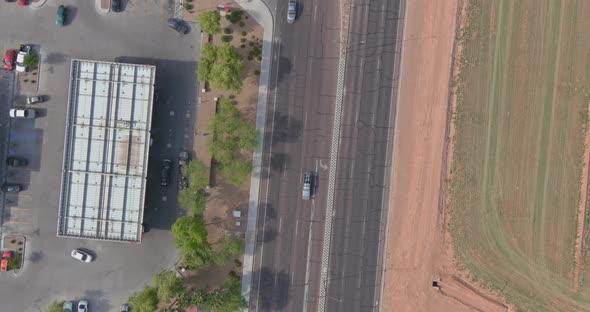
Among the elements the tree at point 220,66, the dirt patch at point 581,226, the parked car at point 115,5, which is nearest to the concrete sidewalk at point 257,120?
the tree at point 220,66

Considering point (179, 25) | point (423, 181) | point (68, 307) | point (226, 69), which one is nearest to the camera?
point (226, 69)

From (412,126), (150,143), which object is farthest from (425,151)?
(150,143)

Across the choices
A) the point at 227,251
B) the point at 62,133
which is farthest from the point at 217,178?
the point at 62,133

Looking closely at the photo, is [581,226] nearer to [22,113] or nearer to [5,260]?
[22,113]

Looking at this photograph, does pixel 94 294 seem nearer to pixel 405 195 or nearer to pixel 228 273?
pixel 228 273

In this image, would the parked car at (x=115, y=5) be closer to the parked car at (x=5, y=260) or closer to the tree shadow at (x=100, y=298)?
the parked car at (x=5, y=260)

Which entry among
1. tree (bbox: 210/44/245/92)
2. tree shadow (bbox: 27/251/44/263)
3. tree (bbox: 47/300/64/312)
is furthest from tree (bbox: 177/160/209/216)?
tree shadow (bbox: 27/251/44/263)
